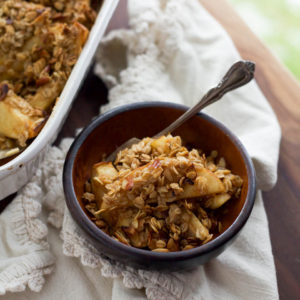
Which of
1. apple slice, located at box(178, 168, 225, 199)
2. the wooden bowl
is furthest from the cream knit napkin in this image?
apple slice, located at box(178, 168, 225, 199)

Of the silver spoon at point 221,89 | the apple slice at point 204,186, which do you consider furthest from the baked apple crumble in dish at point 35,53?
the apple slice at point 204,186

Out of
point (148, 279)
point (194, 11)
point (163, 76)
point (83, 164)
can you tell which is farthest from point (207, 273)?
point (194, 11)

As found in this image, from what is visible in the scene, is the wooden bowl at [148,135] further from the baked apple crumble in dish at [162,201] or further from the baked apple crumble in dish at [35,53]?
the baked apple crumble in dish at [35,53]

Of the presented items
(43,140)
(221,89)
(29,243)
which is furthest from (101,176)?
(221,89)

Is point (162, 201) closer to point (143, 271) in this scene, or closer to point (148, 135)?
point (143, 271)

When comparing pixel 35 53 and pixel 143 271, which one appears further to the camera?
pixel 35 53

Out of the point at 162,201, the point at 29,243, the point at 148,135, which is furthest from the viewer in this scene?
the point at 148,135

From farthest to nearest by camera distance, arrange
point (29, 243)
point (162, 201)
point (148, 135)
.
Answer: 1. point (148, 135)
2. point (29, 243)
3. point (162, 201)
